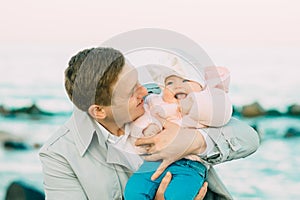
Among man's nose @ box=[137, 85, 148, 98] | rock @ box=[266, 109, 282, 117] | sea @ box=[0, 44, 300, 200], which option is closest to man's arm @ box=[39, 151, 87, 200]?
man's nose @ box=[137, 85, 148, 98]

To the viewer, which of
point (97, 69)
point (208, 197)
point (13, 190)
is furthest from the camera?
point (13, 190)

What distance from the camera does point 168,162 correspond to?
1.36m

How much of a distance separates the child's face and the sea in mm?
1443

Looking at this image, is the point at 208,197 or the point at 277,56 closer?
the point at 208,197

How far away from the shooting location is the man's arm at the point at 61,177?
143cm

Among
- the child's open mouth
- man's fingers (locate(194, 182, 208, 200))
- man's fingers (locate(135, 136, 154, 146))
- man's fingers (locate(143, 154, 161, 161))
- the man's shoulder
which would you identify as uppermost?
the child's open mouth

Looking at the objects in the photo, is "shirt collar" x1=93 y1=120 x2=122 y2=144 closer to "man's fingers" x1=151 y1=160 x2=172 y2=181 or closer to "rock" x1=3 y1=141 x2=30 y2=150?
"man's fingers" x1=151 y1=160 x2=172 y2=181

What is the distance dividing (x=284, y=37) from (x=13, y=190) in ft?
4.80

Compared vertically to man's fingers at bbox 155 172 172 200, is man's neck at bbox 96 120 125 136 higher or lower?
higher

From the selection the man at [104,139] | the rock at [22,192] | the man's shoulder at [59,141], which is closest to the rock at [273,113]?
the rock at [22,192]

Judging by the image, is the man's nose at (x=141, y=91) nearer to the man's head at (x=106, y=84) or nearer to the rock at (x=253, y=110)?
the man's head at (x=106, y=84)

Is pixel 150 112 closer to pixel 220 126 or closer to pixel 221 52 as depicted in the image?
pixel 220 126

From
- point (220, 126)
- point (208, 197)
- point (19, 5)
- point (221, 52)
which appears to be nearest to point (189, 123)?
point (220, 126)

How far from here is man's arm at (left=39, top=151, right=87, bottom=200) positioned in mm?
1435
